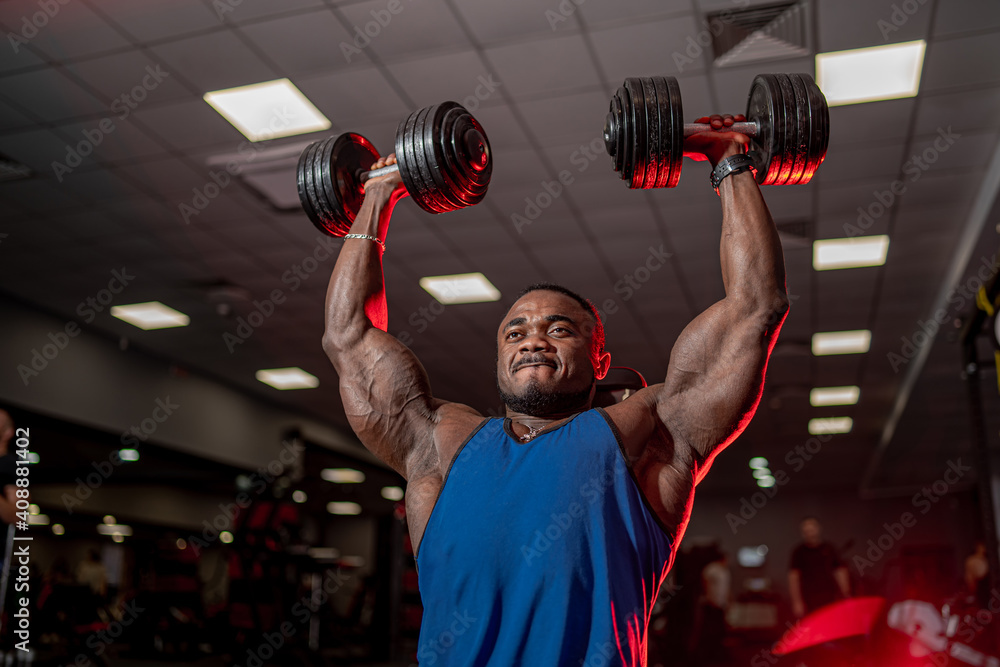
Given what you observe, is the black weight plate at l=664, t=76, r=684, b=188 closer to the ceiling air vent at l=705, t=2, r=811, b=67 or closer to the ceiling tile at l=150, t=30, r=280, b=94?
the ceiling air vent at l=705, t=2, r=811, b=67

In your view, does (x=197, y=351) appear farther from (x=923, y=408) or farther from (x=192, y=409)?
(x=923, y=408)

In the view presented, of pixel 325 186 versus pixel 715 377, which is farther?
pixel 325 186

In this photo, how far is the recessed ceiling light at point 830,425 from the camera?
1025 centimetres

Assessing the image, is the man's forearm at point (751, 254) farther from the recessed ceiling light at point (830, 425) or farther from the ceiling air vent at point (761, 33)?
the recessed ceiling light at point (830, 425)

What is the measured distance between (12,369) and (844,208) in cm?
642

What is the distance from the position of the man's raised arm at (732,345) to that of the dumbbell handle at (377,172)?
0.73 m

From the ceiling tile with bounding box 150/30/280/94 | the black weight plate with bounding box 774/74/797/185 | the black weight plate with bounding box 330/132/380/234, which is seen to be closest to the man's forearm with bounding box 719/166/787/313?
the black weight plate with bounding box 774/74/797/185

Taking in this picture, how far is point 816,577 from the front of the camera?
5.74m

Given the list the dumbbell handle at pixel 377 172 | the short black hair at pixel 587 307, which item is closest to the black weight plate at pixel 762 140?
the short black hair at pixel 587 307

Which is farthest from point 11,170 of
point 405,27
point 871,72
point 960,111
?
point 960,111

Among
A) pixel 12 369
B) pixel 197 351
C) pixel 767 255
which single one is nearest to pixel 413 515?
pixel 767 255

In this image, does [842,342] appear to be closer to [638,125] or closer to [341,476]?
[638,125]

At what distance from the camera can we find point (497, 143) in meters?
4.15

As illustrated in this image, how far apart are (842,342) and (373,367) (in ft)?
21.8
